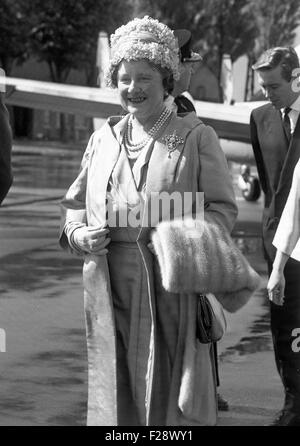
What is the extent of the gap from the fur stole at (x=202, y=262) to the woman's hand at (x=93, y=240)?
0.68 feet

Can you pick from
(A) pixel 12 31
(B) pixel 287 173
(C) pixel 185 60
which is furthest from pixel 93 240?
(A) pixel 12 31

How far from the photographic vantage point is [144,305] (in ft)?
14.1

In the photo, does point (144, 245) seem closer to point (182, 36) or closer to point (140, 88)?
point (140, 88)

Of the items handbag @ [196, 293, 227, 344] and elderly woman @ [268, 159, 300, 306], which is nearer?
handbag @ [196, 293, 227, 344]

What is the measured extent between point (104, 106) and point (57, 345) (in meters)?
9.80

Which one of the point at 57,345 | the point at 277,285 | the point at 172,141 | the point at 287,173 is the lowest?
the point at 57,345

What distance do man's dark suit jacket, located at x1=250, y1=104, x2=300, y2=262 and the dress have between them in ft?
5.70

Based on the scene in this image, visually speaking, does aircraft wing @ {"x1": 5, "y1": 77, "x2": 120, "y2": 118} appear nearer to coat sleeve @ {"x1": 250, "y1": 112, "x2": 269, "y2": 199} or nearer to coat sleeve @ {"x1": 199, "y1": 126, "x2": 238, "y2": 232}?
coat sleeve @ {"x1": 250, "y1": 112, "x2": 269, "y2": 199}

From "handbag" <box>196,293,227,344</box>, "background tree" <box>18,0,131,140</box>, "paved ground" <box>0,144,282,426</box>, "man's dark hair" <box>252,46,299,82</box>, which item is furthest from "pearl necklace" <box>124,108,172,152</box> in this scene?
"background tree" <box>18,0,131,140</box>

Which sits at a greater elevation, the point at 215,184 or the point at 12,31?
the point at 215,184

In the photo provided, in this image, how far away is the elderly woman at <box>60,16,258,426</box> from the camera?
4.23 meters

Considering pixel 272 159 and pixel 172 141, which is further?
pixel 272 159
